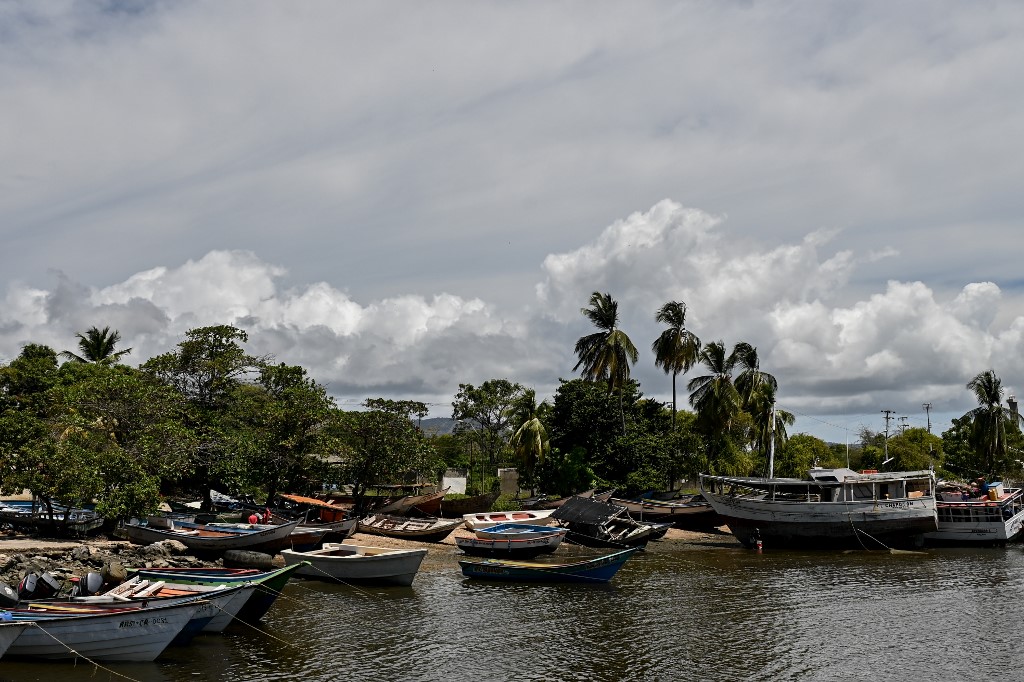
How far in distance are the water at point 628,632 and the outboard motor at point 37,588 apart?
1.98 meters

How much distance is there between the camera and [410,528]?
132ft

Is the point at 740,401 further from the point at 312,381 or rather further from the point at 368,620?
the point at 368,620

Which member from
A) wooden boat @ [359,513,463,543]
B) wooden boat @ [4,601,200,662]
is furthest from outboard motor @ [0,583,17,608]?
wooden boat @ [359,513,463,543]

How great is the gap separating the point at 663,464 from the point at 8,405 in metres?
41.6

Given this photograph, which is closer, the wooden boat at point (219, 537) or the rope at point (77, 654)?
the rope at point (77, 654)

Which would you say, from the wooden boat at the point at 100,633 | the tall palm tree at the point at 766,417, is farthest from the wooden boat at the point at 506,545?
the tall palm tree at the point at 766,417

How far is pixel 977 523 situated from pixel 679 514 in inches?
563

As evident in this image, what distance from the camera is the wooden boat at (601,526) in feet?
124

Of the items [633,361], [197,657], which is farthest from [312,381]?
[197,657]

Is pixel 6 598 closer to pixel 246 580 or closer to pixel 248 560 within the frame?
pixel 246 580

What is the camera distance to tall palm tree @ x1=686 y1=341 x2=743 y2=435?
57.8 meters

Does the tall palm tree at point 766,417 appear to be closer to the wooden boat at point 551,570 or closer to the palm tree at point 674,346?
the palm tree at point 674,346

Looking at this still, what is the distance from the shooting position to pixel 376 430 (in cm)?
4603

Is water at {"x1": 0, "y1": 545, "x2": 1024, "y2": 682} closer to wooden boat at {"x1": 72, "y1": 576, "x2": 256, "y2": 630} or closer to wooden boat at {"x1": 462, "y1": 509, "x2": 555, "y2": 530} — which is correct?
wooden boat at {"x1": 72, "y1": 576, "x2": 256, "y2": 630}
